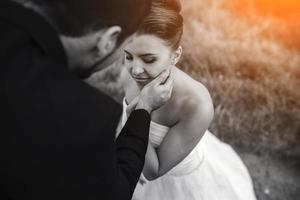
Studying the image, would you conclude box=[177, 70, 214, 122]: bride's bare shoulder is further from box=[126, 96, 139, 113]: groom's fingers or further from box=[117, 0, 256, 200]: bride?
box=[126, 96, 139, 113]: groom's fingers

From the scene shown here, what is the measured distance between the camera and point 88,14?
1406mm

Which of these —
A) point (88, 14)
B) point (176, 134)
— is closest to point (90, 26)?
point (88, 14)

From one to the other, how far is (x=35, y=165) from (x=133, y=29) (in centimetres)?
48

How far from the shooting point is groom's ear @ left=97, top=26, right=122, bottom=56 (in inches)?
56.3

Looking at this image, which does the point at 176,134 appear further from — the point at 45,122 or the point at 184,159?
the point at 45,122

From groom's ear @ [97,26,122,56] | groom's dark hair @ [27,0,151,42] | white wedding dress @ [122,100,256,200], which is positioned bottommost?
white wedding dress @ [122,100,256,200]

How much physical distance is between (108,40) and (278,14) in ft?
2.25

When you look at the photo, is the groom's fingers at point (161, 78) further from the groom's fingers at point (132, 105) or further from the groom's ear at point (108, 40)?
the groom's ear at point (108, 40)

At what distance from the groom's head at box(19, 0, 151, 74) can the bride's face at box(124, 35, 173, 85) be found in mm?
242

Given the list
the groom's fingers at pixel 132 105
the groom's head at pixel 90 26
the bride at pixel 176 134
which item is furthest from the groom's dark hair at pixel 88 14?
the groom's fingers at pixel 132 105

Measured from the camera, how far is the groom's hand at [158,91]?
1.74m

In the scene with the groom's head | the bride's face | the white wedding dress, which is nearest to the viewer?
the groom's head

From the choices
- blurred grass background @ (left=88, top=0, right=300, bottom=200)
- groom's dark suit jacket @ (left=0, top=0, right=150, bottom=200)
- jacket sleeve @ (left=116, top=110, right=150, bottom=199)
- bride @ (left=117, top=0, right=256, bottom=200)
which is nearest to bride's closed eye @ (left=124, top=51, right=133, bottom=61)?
bride @ (left=117, top=0, right=256, bottom=200)

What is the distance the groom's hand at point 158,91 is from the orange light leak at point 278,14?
0.34 m
